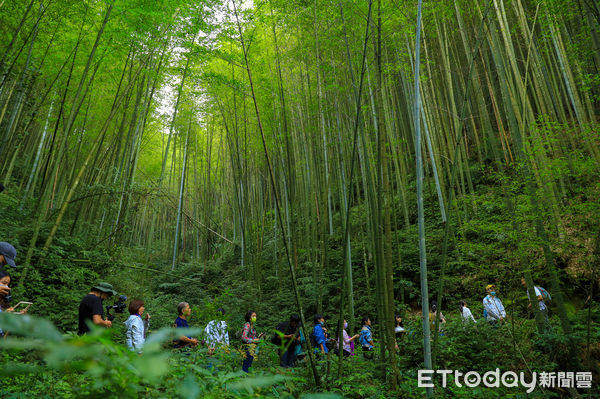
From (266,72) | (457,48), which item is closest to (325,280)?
(266,72)

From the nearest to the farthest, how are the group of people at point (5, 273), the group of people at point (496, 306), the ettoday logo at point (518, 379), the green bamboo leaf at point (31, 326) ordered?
the green bamboo leaf at point (31, 326), the group of people at point (5, 273), the ettoday logo at point (518, 379), the group of people at point (496, 306)

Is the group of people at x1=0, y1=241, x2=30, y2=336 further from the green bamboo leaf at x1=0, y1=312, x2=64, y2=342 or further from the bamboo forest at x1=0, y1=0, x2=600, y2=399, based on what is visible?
the green bamboo leaf at x1=0, y1=312, x2=64, y2=342

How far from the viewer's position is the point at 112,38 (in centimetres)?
466

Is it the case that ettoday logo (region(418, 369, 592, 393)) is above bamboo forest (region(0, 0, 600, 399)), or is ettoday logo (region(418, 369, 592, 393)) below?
below

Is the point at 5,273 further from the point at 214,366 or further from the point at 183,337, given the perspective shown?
the point at 214,366

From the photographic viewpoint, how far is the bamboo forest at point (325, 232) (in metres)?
2.11

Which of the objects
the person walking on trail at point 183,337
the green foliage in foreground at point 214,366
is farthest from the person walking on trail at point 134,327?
the green foliage in foreground at point 214,366

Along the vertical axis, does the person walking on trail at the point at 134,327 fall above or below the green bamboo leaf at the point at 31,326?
below

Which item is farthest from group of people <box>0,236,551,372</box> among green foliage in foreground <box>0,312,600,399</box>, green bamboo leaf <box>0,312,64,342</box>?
green bamboo leaf <box>0,312,64,342</box>

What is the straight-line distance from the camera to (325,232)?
17.6ft

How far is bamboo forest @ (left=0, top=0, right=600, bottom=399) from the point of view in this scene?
2.11 m

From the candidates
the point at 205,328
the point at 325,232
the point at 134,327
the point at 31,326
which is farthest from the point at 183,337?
the point at 325,232

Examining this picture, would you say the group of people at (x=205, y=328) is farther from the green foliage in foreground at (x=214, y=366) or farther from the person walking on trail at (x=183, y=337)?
the green foliage in foreground at (x=214, y=366)

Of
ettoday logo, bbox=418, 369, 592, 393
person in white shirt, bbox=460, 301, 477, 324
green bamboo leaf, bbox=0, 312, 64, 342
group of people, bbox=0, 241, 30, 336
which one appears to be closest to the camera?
green bamboo leaf, bbox=0, 312, 64, 342
